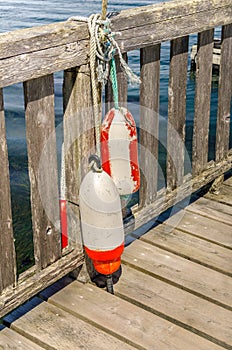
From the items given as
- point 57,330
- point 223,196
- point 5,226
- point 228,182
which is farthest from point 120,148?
point 228,182

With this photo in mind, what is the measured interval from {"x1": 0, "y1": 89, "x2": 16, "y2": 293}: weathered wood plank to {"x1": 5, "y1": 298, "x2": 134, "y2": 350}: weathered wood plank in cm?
27

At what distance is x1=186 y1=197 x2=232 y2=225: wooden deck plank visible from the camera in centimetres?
411

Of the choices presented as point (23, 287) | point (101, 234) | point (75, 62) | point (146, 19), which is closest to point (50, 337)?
point (23, 287)

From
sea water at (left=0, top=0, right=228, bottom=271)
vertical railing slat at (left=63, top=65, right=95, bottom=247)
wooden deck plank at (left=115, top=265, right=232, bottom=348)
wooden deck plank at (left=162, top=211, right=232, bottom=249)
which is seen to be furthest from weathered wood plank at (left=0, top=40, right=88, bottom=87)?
sea water at (left=0, top=0, right=228, bottom=271)

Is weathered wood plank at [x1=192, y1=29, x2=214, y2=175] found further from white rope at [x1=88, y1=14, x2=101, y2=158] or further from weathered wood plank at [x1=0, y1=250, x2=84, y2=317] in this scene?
weathered wood plank at [x1=0, y1=250, x2=84, y2=317]

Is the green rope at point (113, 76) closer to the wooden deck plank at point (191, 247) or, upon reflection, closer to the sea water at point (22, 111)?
the wooden deck plank at point (191, 247)

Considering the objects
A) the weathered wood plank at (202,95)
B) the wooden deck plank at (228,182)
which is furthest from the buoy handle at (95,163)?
the wooden deck plank at (228,182)

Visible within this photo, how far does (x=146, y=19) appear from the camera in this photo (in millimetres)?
3104

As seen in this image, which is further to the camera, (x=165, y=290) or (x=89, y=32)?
(x=165, y=290)

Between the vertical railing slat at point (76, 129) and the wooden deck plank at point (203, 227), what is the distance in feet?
3.38

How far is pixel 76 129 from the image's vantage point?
117 inches

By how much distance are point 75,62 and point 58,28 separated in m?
0.19

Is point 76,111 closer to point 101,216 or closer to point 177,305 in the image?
point 101,216

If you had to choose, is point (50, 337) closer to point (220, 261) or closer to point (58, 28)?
point (220, 261)
